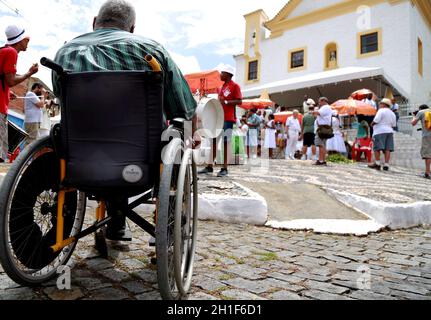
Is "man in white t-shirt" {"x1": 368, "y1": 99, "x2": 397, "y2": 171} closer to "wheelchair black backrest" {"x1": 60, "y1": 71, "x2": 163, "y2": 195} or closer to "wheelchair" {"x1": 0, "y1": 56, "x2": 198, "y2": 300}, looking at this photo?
"wheelchair" {"x1": 0, "y1": 56, "x2": 198, "y2": 300}

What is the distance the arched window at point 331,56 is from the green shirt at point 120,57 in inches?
875

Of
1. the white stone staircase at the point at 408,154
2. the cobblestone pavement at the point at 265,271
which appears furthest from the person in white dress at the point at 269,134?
the cobblestone pavement at the point at 265,271

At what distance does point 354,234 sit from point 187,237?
2.54m

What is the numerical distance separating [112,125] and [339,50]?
22.7m

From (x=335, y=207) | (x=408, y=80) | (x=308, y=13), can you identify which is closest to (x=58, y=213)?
(x=335, y=207)

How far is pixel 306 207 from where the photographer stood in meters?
4.82

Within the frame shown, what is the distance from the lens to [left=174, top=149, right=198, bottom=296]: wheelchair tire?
1715mm

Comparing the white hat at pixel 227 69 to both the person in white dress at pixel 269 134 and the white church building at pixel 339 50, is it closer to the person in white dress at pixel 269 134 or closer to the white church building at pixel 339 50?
the person in white dress at pixel 269 134

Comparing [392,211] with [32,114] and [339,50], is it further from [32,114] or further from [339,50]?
[339,50]

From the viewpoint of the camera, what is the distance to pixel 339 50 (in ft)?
72.4

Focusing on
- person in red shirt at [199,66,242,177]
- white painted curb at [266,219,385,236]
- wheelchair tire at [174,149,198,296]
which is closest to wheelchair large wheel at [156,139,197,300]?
wheelchair tire at [174,149,198,296]

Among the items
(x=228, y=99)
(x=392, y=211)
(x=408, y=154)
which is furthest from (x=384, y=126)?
(x=392, y=211)

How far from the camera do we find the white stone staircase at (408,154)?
12.2 m

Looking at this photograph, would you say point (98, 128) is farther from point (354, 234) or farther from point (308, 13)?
point (308, 13)
